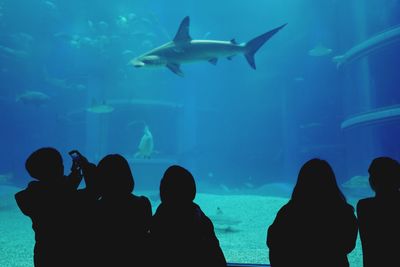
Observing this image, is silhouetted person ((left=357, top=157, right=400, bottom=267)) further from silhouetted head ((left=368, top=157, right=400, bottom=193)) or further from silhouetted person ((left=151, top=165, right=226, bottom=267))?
silhouetted person ((left=151, top=165, right=226, bottom=267))

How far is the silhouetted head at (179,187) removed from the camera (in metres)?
1.93

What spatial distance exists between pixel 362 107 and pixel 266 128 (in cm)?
1810

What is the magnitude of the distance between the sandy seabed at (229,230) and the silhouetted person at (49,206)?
2472 mm

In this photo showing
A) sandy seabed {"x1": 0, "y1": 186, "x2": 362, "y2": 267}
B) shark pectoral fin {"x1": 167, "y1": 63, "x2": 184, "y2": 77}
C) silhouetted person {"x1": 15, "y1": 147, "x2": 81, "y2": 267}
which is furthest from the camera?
shark pectoral fin {"x1": 167, "y1": 63, "x2": 184, "y2": 77}

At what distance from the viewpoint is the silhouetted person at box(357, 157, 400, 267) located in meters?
2.07

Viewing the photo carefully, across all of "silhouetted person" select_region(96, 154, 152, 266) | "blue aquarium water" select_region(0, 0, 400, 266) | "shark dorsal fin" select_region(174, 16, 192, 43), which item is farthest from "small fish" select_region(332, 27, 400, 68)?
"silhouetted person" select_region(96, 154, 152, 266)

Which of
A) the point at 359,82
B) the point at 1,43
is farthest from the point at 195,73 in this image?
the point at 359,82

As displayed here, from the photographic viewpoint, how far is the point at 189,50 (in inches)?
261

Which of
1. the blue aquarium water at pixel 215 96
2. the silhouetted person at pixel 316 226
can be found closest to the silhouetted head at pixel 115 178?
the silhouetted person at pixel 316 226

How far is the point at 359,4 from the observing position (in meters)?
20.7

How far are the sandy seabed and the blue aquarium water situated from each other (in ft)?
0.31

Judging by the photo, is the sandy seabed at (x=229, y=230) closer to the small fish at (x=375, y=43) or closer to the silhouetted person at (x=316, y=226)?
the silhouetted person at (x=316, y=226)

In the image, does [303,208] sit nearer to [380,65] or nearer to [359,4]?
[380,65]

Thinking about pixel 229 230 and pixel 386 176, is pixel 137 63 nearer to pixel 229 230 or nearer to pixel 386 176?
pixel 229 230
